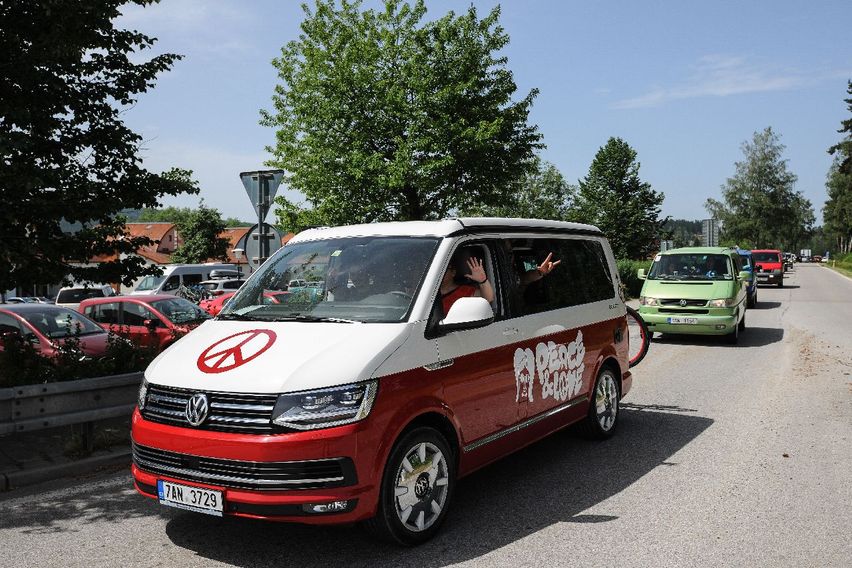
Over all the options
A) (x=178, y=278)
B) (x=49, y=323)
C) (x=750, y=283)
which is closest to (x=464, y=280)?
(x=49, y=323)

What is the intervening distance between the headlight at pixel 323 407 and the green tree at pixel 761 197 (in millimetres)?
91989

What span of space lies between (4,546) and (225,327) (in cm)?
186

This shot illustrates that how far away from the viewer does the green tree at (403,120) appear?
27188 millimetres

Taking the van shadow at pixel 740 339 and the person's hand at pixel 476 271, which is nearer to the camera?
the person's hand at pixel 476 271

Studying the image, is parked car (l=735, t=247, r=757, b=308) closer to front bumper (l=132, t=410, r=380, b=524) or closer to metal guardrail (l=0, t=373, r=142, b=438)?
metal guardrail (l=0, t=373, r=142, b=438)

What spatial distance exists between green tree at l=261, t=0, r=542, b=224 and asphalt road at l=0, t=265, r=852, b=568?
66.1 feet

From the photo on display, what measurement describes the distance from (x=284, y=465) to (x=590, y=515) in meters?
2.23

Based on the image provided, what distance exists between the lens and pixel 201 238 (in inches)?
2635

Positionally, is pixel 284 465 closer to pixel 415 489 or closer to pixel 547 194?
pixel 415 489

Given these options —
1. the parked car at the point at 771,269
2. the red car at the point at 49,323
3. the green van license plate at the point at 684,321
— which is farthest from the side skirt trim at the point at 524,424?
the parked car at the point at 771,269

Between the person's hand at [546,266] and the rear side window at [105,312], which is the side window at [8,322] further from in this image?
the person's hand at [546,266]

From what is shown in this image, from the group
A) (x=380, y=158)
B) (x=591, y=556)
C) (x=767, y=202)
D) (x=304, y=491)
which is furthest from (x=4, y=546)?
(x=767, y=202)

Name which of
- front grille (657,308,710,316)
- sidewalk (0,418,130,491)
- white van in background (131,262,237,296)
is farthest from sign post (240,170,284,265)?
white van in background (131,262,237,296)

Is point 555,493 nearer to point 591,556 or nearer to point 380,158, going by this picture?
point 591,556
